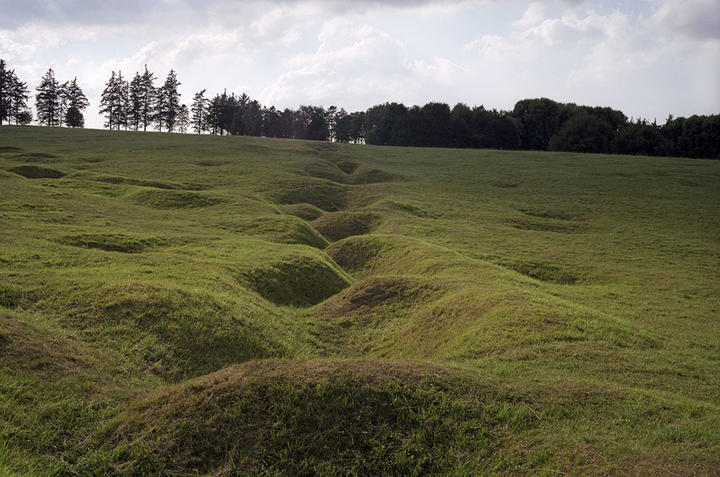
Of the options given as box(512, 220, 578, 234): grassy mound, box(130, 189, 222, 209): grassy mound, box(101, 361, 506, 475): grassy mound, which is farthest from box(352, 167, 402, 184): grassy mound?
box(101, 361, 506, 475): grassy mound

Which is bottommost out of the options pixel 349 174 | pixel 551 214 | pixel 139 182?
pixel 551 214

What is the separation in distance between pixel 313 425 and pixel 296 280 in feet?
37.9

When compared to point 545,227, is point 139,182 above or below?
above

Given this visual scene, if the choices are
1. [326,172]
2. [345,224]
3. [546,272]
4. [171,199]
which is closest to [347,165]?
[326,172]

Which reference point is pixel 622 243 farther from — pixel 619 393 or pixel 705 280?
pixel 619 393

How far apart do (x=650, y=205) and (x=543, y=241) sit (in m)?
18.1

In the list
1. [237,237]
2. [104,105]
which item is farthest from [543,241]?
[104,105]

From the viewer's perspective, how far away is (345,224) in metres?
31.8

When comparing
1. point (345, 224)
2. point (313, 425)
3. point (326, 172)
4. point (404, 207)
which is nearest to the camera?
point (313, 425)

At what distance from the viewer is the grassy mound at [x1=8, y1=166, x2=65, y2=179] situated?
3681 centimetres

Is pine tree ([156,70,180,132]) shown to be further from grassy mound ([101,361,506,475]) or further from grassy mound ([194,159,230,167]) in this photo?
grassy mound ([101,361,506,475])

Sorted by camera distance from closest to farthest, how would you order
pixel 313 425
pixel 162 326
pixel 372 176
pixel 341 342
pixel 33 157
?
pixel 313 425
pixel 162 326
pixel 341 342
pixel 33 157
pixel 372 176

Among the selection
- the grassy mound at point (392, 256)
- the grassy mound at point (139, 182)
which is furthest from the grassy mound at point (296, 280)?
the grassy mound at point (139, 182)

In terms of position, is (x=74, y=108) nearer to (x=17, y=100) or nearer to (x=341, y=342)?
(x=17, y=100)
